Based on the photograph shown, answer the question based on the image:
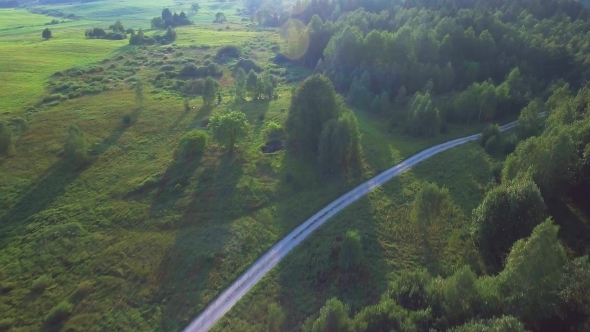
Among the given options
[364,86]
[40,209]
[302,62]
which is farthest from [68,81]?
[364,86]

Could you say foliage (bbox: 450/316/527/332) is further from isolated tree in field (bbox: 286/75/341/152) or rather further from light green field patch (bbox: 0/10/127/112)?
light green field patch (bbox: 0/10/127/112)

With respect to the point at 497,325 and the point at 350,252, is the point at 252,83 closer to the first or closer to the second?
the point at 350,252

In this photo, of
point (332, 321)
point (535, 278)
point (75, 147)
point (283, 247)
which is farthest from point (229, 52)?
point (535, 278)

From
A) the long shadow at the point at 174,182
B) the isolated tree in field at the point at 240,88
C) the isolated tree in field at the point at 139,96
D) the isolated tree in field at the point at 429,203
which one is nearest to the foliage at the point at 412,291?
the isolated tree in field at the point at 429,203

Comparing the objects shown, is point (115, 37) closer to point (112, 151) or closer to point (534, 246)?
point (112, 151)

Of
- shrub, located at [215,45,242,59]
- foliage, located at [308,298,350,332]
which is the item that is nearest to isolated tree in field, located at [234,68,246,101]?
shrub, located at [215,45,242,59]
